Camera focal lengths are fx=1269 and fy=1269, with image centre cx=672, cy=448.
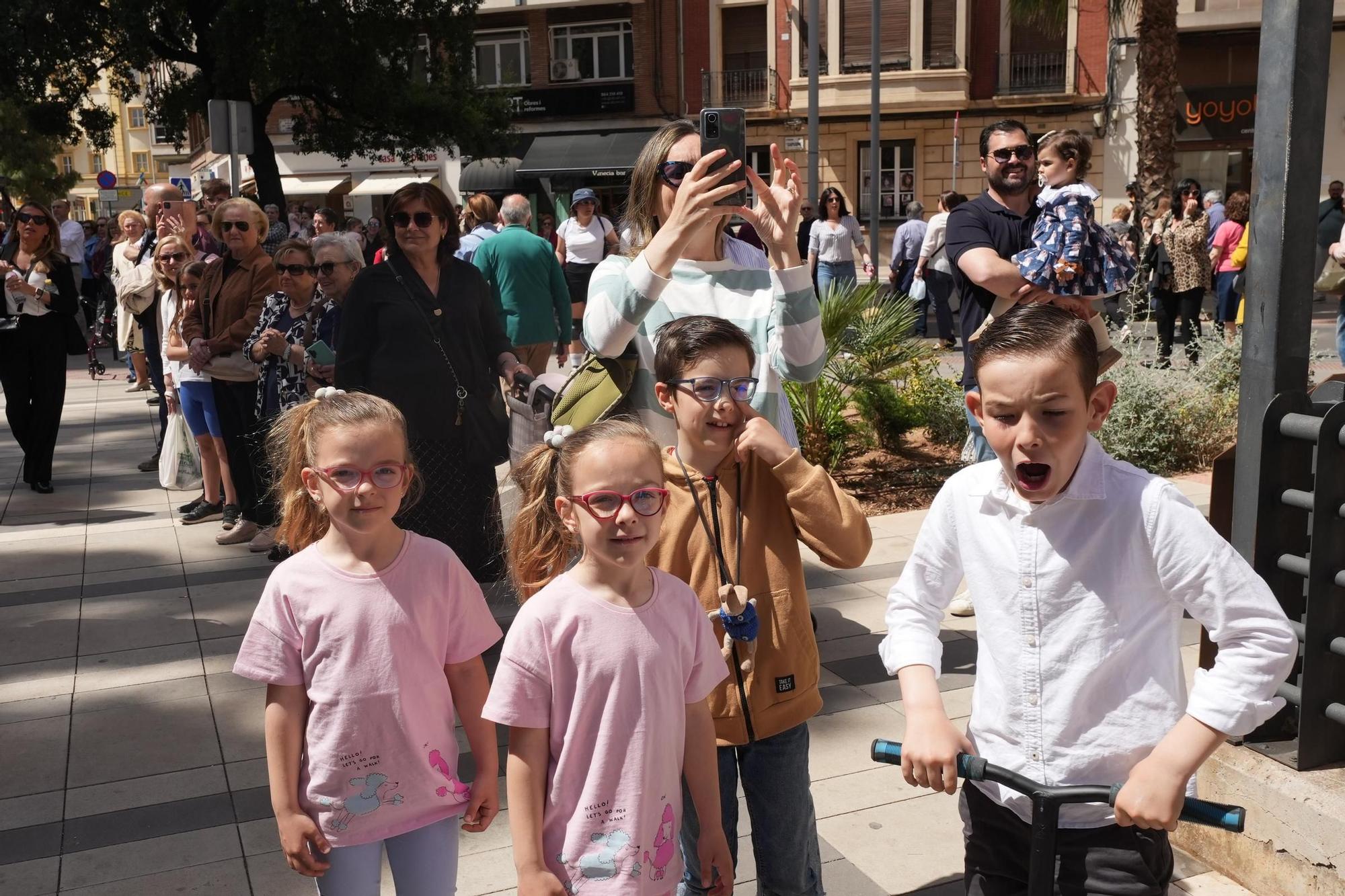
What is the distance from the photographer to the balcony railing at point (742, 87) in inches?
1307

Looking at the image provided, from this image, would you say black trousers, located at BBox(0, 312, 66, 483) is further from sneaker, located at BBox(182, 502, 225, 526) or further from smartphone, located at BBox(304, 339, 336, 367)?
smartphone, located at BBox(304, 339, 336, 367)

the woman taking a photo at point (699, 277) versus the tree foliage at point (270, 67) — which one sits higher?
the tree foliage at point (270, 67)

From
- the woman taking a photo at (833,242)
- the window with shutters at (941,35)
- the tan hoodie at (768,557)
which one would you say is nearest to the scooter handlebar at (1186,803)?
the tan hoodie at (768,557)

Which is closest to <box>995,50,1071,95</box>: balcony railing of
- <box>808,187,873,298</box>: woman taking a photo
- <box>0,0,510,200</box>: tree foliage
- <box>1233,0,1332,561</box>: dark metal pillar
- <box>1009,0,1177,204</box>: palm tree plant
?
<box>0,0,510,200</box>: tree foliage

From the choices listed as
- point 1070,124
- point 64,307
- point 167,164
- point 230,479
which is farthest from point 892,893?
point 167,164

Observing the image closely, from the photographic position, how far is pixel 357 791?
2438mm

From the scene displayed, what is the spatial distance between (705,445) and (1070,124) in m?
31.3

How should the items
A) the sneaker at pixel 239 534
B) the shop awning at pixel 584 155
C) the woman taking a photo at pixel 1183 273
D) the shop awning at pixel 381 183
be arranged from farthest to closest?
the shop awning at pixel 381 183 → the shop awning at pixel 584 155 → the woman taking a photo at pixel 1183 273 → the sneaker at pixel 239 534

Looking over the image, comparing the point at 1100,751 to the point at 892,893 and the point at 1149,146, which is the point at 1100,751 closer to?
the point at 892,893

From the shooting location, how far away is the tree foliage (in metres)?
20.9

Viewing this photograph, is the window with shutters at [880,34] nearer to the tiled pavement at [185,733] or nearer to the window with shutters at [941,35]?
the window with shutters at [941,35]

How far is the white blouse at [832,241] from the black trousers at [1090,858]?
14039 mm

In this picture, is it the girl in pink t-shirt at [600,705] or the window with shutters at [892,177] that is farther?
the window with shutters at [892,177]

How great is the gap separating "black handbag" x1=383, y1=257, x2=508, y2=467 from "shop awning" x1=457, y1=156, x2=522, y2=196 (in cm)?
3053
